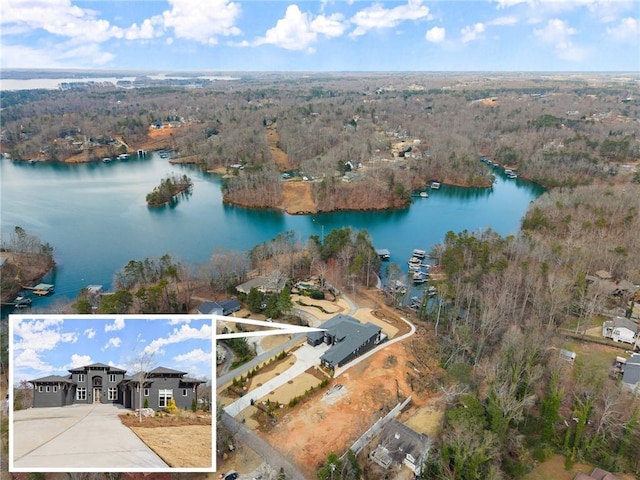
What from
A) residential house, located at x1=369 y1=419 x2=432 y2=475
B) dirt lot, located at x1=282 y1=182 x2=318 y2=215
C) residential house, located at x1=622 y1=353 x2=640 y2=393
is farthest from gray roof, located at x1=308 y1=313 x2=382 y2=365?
dirt lot, located at x1=282 y1=182 x2=318 y2=215

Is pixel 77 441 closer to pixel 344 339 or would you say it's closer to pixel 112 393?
pixel 112 393

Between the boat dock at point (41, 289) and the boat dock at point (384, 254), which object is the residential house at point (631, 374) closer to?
the boat dock at point (384, 254)

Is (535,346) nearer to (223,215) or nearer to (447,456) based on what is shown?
(447,456)

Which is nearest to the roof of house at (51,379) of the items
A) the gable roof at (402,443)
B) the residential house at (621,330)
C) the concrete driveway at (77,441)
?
the concrete driveway at (77,441)

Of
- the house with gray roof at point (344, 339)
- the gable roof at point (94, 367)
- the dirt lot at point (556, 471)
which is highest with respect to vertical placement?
the gable roof at point (94, 367)

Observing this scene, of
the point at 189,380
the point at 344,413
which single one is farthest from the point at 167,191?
the point at 189,380

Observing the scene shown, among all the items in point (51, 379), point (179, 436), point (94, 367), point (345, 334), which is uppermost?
point (94, 367)

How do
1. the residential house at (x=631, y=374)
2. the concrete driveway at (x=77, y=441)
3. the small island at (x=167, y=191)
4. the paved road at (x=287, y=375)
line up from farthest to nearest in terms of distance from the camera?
the small island at (x=167, y=191), the residential house at (x=631, y=374), the paved road at (x=287, y=375), the concrete driveway at (x=77, y=441)

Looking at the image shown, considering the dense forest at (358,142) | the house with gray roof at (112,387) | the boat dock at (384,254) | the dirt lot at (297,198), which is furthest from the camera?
the dense forest at (358,142)
